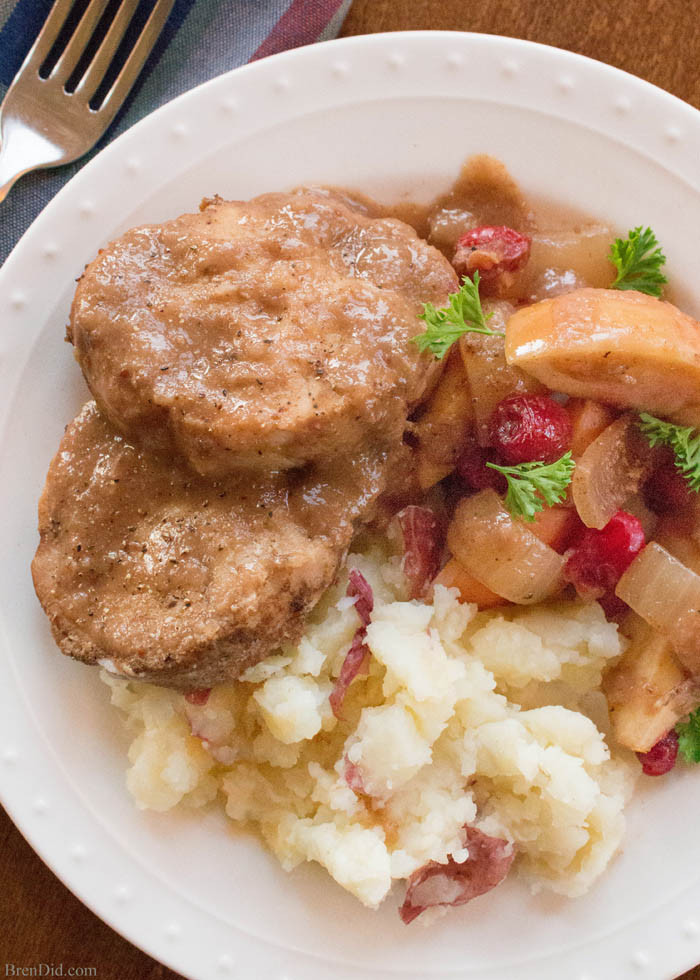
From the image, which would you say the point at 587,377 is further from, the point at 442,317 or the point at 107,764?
the point at 107,764

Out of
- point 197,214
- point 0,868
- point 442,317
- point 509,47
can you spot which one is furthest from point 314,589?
point 509,47

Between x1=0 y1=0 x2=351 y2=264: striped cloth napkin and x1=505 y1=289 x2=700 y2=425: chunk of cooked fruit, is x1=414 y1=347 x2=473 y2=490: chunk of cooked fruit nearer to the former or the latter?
x1=505 y1=289 x2=700 y2=425: chunk of cooked fruit

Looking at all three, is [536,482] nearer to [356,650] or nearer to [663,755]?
[356,650]

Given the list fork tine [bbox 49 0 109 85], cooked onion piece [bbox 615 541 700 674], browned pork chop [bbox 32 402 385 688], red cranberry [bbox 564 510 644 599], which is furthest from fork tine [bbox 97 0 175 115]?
cooked onion piece [bbox 615 541 700 674]

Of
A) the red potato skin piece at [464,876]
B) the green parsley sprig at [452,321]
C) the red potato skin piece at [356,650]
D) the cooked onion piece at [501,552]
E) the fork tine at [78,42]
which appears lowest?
the red potato skin piece at [464,876]

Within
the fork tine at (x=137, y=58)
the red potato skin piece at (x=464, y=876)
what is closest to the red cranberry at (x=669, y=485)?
the red potato skin piece at (x=464, y=876)

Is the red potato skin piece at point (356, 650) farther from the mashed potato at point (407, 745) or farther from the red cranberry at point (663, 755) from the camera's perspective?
the red cranberry at point (663, 755)

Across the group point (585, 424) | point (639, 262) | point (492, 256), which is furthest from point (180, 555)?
point (639, 262)
